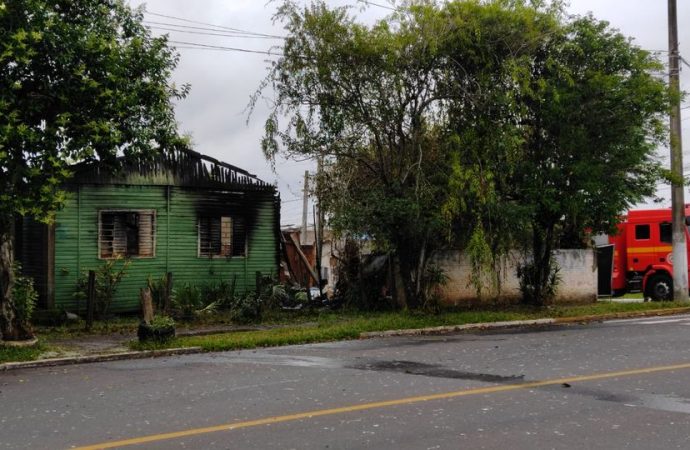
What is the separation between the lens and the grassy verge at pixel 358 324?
13969 mm

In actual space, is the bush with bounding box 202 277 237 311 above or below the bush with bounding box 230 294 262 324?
above

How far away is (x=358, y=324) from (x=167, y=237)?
674 centimetres

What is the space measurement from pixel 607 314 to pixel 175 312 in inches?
429

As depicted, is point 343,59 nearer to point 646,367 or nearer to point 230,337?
point 230,337

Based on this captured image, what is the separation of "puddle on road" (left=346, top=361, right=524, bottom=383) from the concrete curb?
440 cm

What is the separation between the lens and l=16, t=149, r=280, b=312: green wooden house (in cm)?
1902

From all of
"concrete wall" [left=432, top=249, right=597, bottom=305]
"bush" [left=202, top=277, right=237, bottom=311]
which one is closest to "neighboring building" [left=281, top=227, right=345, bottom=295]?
"bush" [left=202, top=277, right=237, bottom=311]

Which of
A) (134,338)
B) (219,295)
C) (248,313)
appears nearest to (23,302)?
(134,338)

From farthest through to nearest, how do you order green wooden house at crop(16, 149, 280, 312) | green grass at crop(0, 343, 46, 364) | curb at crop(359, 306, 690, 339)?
green wooden house at crop(16, 149, 280, 312)
curb at crop(359, 306, 690, 339)
green grass at crop(0, 343, 46, 364)

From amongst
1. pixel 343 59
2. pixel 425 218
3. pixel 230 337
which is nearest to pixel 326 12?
pixel 343 59

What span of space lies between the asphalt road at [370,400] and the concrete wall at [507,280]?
7.90 m

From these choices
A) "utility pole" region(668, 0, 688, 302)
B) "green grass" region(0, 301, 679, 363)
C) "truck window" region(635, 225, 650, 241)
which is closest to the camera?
"green grass" region(0, 301, 679, 363)

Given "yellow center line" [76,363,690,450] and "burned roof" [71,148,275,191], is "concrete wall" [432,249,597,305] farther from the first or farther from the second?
"yellow center line" [76,363,690,450]

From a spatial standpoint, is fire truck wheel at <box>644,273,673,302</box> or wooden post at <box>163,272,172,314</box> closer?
wooden post at <box>163,272,172,314</box>
